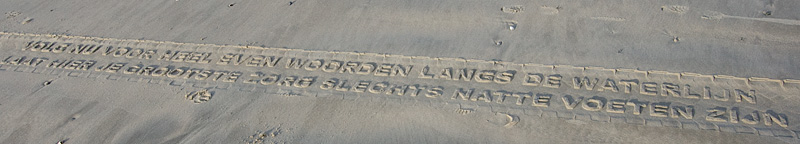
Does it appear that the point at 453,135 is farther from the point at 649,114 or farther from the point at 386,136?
the point at 649,114

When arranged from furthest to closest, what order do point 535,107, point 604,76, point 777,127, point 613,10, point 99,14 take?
point 99,14 → point 613,10 → point 604,76 → point 535,107 → point 777,127

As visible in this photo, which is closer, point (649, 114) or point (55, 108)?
point (649, 114)

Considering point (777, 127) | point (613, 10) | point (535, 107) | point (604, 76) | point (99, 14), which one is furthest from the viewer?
point (99, 14)

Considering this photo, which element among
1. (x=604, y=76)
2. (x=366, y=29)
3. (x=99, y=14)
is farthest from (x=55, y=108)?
(x=604, y=76)

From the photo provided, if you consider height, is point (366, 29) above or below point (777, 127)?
above

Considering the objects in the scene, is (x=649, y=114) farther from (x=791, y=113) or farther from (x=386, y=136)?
(x=386, y=136)

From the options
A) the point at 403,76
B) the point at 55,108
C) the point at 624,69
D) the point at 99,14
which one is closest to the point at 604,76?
the point at 624,69

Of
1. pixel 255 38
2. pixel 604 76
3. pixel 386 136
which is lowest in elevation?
pixel 386 136
